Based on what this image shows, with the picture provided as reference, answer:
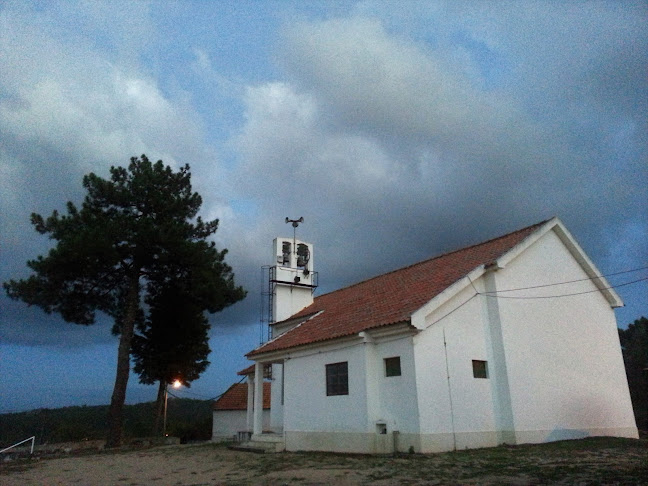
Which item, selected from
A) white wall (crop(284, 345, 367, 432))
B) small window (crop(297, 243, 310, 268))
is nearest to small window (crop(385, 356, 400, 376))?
white wall (crop(284, 345, 367, 432))

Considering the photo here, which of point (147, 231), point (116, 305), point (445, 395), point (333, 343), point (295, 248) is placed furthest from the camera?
point (295, 248)

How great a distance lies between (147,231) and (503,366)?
15.5 m

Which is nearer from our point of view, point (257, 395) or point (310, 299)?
point (257, 395)

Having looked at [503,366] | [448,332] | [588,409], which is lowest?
[588,409]

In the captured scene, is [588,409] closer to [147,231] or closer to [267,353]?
[267,353]

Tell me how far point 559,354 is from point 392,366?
611 cm

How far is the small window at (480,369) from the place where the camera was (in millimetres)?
14984

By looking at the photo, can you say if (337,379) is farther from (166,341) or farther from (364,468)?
(166,341)

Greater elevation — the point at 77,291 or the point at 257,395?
the point at 77,291

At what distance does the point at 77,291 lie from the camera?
75.9 feet

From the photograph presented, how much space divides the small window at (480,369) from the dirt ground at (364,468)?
217 cm

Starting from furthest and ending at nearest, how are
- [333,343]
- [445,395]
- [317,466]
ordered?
[333,343], [445,395], [317,466]

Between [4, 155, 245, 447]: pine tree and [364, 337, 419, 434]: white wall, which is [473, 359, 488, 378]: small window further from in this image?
[4, 155, 245, 447]: pine tree

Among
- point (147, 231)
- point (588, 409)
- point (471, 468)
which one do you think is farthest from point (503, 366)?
point (147, 231)
